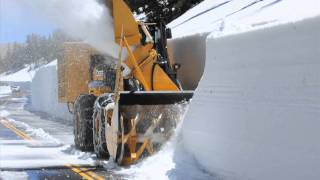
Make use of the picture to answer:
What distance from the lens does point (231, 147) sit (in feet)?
31.7

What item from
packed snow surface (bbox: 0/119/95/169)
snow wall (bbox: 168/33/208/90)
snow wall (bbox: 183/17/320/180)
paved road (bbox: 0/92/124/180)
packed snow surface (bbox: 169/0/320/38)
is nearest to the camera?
snow wall (bbox: 183/17/320/180)

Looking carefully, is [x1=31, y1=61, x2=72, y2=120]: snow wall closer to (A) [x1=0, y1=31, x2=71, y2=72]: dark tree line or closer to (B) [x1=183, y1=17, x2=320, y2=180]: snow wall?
(B) [x1=183, y1=17, x2=320, y2=180]: snow wall

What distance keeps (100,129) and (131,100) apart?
158 cm

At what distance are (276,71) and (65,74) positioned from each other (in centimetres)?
1336

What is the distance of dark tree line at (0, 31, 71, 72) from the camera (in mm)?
89275

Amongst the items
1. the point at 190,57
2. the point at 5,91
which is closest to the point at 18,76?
the point at 5,91

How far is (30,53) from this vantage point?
107375mm

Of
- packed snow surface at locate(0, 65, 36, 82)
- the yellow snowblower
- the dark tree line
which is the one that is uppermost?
the dark tree line

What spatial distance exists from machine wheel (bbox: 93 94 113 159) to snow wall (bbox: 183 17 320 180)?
2.92 meters

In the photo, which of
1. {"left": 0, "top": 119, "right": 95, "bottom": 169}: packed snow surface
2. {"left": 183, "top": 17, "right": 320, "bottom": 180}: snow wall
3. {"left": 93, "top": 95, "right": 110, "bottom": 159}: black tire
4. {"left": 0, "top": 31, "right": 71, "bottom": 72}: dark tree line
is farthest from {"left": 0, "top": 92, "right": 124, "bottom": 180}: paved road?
Result: {"left": 0, "top": 31, "right": 71, "bottom": 72}: dark tree line

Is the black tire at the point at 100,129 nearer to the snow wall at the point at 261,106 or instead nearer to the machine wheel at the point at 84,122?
the machine wheel at the point at 84,122

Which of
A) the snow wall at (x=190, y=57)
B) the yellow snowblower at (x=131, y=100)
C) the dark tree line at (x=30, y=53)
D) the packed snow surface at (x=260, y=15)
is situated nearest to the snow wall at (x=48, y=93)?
the packed snow surface at (x=260, y=15)

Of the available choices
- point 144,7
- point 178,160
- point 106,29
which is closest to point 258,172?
point 178,160

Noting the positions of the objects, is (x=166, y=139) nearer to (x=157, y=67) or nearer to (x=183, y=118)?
(x=183, y=118)
